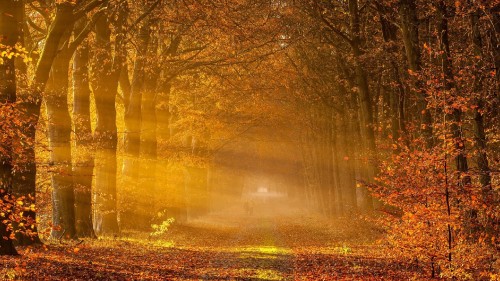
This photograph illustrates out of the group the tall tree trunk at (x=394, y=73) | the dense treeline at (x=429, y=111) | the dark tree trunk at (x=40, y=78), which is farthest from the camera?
the tall tree trunk at (x=394, y=73)

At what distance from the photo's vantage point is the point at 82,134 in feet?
69.4

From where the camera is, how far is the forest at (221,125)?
13391 millimetres

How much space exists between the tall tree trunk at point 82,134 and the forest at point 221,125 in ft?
0.18

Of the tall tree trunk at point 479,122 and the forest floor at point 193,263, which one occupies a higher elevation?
the tall tree trunk at point 479,122

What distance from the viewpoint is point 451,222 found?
12.5 metres

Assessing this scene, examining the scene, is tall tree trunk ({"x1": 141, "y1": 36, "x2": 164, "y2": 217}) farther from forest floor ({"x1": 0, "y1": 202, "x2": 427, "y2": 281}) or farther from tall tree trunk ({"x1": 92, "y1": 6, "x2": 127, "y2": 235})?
tall tree trunk ({"x1": 92, "y1": 6, "x2": 127, "y2": 235})

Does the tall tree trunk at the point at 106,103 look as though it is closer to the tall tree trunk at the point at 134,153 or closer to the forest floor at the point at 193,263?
the forest floor at the point at 193,263

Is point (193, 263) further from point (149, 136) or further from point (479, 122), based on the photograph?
point (149, 136)

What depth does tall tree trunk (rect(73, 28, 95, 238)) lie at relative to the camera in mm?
21281

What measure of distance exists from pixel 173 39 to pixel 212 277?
16.9 meters

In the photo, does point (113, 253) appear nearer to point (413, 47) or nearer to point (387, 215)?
point (387, 215)

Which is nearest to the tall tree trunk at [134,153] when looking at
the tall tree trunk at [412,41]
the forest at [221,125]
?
the forest at [221,125]

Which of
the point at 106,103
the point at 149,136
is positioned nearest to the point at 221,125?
the point at 149,136

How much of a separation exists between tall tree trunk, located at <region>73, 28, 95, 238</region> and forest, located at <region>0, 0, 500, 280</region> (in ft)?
0.18
